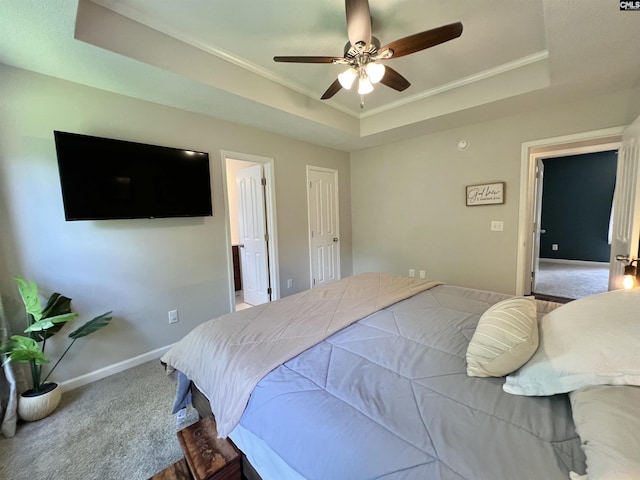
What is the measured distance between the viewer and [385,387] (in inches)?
39.4

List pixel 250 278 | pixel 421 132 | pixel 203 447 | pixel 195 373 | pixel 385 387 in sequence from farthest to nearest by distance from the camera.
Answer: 1. pixel 250 278
2. pixel 421 132
3. pixel 195 373
4. pixel 203 447
5. pixel 385 387

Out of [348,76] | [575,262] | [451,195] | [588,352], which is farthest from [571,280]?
[348,76]

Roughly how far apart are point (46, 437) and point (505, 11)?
407 centimetres

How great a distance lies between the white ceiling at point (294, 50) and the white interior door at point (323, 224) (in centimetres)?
125

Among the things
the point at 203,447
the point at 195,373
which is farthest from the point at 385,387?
the point at 195,373

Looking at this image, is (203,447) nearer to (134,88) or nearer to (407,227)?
(134,88)

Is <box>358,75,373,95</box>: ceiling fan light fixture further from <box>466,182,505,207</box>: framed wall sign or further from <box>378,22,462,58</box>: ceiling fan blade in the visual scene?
<box>466,182,505,207</box>: framed wall sign

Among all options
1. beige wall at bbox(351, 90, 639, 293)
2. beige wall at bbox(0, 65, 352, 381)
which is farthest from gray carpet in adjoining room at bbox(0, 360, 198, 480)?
beige wall at bbox(351, 90, 639, 293)

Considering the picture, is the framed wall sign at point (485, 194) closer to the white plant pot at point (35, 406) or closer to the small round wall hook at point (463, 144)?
the small round wall hook at point (463, 144)

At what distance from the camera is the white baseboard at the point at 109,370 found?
2133 mm

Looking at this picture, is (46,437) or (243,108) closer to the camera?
(46,437)

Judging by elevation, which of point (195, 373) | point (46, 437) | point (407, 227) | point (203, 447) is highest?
point (407, 227)

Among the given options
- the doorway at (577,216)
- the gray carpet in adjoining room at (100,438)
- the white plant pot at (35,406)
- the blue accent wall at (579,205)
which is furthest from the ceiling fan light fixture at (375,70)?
the blue accent wall at (579,205)

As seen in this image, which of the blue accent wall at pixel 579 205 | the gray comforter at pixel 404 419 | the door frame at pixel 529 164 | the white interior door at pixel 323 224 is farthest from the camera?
the blue accent wall at pixel 579 205
